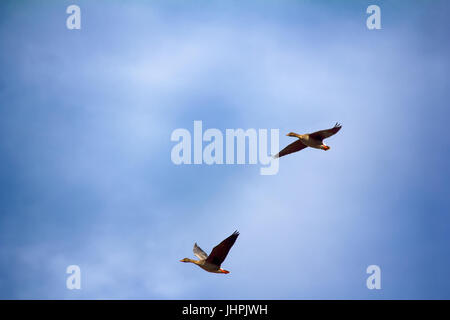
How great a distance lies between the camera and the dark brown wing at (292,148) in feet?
68.4

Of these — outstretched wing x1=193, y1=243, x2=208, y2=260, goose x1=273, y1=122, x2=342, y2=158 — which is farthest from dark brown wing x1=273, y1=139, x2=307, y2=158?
outstretched wing x1=193, y1=243, x2=208, y2=260

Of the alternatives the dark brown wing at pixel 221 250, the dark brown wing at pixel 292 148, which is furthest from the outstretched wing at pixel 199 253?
the dark brown wing at pixel 292 148

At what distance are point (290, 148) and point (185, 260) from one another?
6.39 m

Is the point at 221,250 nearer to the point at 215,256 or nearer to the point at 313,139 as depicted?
the point at 215,256

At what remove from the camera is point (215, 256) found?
17938 mm

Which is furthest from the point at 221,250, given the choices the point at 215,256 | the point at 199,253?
the point at 199,253

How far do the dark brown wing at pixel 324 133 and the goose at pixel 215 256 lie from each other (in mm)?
5247

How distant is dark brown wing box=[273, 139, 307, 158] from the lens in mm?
20837

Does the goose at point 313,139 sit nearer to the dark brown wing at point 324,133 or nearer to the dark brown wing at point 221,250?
the dark brown wing at point 324,133
